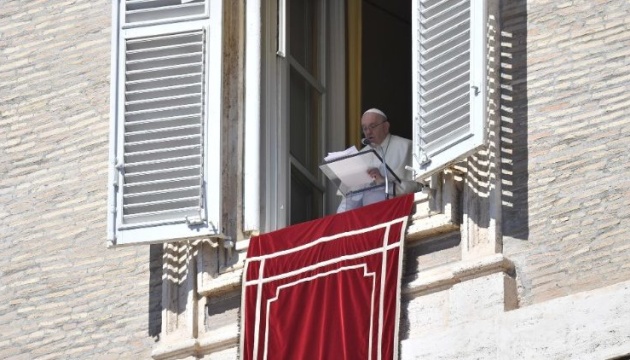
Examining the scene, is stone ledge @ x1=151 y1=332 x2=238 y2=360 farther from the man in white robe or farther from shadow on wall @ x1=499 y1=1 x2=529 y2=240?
shadow on wall @ x1=499 y1=1 x2=529 y2=240

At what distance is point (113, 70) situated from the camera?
16719 mm

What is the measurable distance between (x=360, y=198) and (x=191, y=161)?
855mm

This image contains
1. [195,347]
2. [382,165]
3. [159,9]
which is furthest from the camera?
[159,9]

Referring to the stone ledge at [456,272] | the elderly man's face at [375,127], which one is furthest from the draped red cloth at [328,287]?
the elderly man's face at [375,127]

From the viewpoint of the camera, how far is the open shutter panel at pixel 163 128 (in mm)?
16406

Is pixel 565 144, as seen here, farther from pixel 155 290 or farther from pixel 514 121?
pixel 155 290

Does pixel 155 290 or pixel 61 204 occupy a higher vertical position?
pixel 61 204

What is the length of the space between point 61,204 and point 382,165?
1.77m

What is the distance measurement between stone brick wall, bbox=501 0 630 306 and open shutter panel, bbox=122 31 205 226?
5.61 ft

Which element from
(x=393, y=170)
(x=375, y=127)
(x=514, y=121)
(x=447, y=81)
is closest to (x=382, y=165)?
(x=393, y=170)

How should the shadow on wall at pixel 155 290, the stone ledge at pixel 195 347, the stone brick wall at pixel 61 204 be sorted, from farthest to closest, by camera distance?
1. the stone brick wall at pixel 61 204
2. the shadow on wall at pixel 155 290
3. the stone ledge at pixel 195 347

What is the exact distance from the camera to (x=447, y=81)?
15664 millimetres

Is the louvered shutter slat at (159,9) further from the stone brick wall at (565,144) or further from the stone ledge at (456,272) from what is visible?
the stone ledge at (456,272)

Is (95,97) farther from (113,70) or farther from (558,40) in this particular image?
(558,40)
